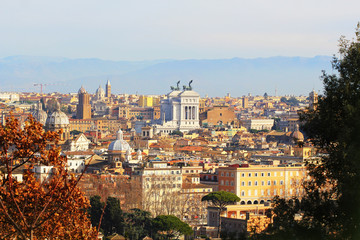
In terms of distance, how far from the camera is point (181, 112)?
142 meters

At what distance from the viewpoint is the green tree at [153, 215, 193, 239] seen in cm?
4038

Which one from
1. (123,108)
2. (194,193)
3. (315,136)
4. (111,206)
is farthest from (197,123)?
(315,136)

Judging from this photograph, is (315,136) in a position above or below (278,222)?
above

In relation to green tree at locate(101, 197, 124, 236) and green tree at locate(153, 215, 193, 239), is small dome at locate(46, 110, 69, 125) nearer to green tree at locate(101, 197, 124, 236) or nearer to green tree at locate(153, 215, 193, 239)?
green tree at locate(101, 197, 124, 236)

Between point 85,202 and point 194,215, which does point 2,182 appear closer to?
point 85,202

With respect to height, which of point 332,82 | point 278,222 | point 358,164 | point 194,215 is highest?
point 332,82

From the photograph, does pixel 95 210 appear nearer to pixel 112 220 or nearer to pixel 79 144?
pixel 112 220

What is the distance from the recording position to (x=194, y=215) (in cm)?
5006

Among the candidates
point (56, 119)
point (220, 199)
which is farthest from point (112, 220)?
point (56, 119)

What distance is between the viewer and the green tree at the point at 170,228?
132ft

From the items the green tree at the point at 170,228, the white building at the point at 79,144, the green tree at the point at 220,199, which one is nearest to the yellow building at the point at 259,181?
the green tree at the point at 220,199

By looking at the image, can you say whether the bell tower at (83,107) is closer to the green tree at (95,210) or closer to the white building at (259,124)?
the white building at (259,124)

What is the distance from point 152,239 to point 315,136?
23543 mm

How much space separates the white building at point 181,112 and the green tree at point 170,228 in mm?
95773
